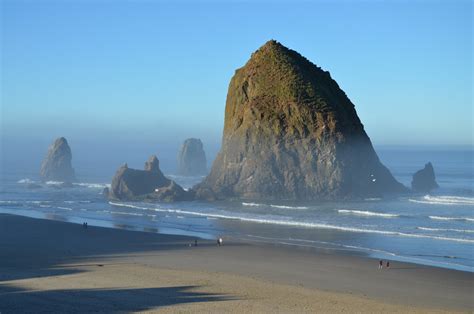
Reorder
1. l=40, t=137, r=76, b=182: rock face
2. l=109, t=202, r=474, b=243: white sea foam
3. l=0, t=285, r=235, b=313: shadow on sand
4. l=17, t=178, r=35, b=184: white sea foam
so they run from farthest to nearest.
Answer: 1. l=40, t=137, r=76, b=182: rock face
2. l=17, t=178, r=35, b=184: white sea foam
3. l=109, t=202, r=474, b=243: white sea foam
4. l=0, t=285, r=235, b=313: shadow on sand

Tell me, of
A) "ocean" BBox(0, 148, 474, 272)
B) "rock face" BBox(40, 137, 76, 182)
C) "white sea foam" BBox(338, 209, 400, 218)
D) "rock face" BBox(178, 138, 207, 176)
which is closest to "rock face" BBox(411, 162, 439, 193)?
"ocean" BBox(0, 148, 474, 272)

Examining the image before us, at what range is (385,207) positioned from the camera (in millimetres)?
66312

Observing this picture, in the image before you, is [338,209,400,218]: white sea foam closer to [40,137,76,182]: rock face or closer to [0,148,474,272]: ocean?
[0,148,474,272]: ocean

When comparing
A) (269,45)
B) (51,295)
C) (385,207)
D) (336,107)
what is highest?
(269,45)

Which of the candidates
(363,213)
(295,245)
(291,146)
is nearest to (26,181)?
(291,146)

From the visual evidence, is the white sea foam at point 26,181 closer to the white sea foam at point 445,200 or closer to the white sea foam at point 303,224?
the white sea foam at point 303,224

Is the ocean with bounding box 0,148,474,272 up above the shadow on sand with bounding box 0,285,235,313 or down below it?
above

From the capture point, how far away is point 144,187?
78.1 m

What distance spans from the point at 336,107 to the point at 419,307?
47.4 meters

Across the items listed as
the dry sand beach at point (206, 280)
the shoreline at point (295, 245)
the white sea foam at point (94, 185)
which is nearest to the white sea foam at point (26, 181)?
the white sea foam at point (94, 185)

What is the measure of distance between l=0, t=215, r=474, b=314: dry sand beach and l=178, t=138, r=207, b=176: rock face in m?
80.9

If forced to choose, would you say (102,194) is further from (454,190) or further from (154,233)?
(454,190)

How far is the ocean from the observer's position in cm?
4384

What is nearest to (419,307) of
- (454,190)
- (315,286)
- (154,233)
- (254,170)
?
(315,286)
